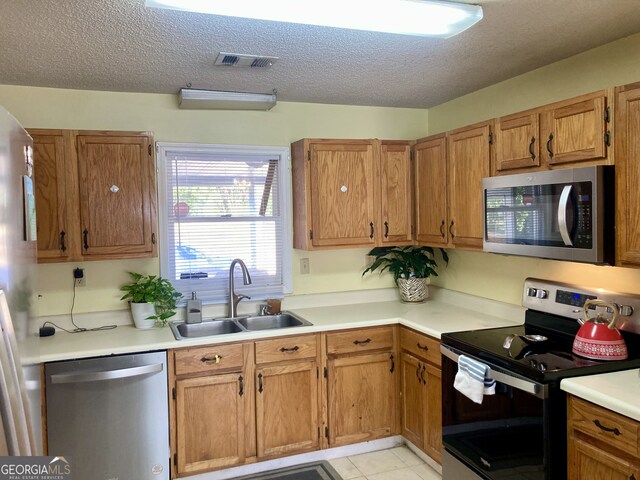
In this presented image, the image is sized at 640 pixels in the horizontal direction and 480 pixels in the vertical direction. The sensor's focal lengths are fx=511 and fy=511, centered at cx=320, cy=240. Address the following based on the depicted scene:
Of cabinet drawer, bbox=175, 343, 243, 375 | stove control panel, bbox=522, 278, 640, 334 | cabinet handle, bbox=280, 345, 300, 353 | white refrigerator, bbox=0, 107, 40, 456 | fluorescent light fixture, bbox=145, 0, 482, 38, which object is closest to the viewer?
white refrigerator, bbox=0, 107, 40, 456

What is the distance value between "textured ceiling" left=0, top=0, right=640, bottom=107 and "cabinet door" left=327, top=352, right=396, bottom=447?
1.77 metres

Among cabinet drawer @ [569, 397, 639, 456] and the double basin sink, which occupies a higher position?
the double basin sink

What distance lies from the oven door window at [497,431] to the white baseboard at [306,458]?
749mm

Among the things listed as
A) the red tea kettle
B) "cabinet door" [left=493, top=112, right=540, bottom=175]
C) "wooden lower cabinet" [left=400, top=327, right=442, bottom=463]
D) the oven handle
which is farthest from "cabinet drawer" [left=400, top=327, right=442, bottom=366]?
"cabinet door" [left=493, top=112, right=540, bottom=175]

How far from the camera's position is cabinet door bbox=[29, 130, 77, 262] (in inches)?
111

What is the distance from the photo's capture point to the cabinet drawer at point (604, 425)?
175 cm

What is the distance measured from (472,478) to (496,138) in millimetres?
1765

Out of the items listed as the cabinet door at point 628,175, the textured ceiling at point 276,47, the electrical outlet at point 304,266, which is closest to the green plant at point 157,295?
the electrical outlet at point 304,266

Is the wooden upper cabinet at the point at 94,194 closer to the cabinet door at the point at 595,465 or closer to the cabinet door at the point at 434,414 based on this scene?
the cabinet door at the point at 434,414

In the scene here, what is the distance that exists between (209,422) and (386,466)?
1.14 metres

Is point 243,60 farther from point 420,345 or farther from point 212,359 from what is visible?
point 420,345

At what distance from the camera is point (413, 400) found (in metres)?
3.23

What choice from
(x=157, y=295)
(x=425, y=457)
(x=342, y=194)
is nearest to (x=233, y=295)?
(x=157, y=295)

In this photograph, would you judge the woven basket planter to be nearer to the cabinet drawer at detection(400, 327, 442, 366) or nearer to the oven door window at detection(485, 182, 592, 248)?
the cabinet drawer at detection(400, 327, 442, 366)
